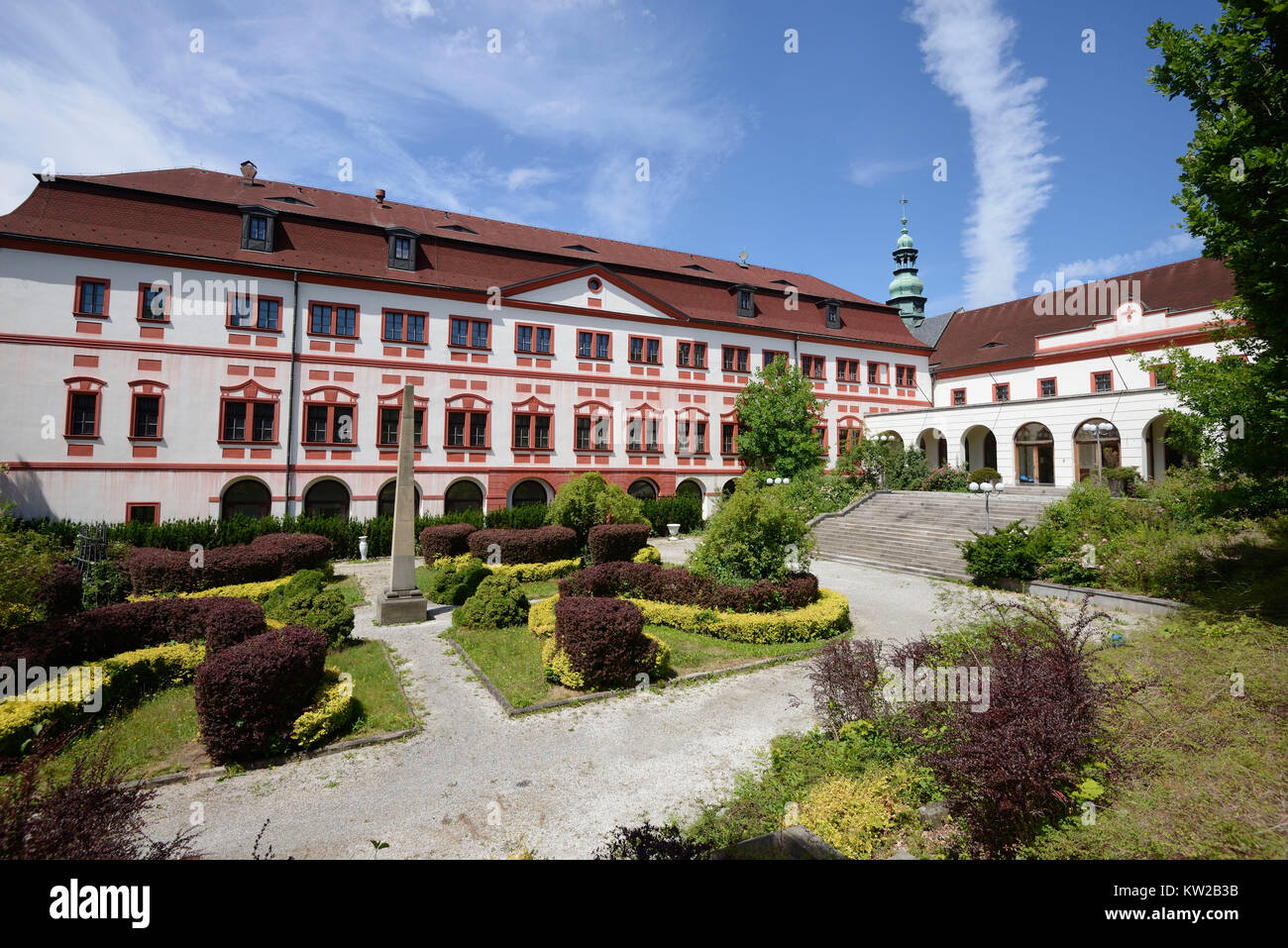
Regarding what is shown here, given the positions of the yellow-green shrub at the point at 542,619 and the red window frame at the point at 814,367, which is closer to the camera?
the yellow-green shrub at the point at 542,619

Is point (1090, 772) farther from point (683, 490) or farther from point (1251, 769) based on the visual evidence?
point (683, 490)

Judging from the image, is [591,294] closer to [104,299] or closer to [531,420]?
[531,420]

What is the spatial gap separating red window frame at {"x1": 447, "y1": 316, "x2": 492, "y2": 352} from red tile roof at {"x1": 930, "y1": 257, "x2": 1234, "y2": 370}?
30.1 m

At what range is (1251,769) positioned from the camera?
4.29 meters

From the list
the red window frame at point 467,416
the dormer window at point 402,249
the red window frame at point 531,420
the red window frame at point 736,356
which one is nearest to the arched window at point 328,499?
the red window frame at point 467,416

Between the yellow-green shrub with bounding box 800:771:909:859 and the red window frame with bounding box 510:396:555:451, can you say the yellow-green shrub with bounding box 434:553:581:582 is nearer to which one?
the red window frame with bounding box 510:396:555:451

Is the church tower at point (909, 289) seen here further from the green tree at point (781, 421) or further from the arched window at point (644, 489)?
the arched window at point (644, 489)

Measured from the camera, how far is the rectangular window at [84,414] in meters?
21.0

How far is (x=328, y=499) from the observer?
2478 centimetres

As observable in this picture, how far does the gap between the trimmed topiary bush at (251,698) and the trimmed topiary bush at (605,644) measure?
3657 mm

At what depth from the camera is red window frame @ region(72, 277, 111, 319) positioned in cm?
2114
